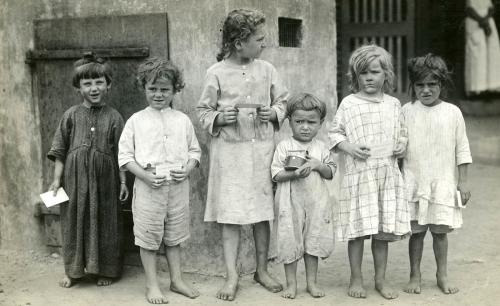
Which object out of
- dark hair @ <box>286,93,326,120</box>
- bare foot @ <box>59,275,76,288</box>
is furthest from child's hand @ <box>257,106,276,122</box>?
bare foot @ <box>59,275,76,288</box>

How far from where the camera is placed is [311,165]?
4.14 m

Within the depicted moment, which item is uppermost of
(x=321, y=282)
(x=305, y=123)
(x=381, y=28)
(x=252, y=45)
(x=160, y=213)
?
(x=381, y=28)

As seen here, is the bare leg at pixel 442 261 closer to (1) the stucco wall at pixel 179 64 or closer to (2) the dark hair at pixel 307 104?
(2) the dark hair at pixel 307 104

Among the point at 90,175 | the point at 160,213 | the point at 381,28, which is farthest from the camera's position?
the point at 381,28

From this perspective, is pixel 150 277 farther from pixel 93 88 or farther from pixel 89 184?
pixel 93 88

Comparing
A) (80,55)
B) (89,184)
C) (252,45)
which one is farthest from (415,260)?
(80,55)

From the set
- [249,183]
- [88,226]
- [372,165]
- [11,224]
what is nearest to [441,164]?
[372,165]

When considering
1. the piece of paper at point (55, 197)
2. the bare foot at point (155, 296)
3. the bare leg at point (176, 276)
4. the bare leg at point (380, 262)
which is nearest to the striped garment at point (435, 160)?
the bare leg at point (380, 262)

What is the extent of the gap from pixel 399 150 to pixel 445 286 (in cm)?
94

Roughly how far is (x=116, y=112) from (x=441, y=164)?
2165mm

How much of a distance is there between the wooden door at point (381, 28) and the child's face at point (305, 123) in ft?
18.8

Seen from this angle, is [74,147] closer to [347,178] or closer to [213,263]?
[213,263]

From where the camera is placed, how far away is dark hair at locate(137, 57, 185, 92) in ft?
13.7

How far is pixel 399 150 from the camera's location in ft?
13.8
